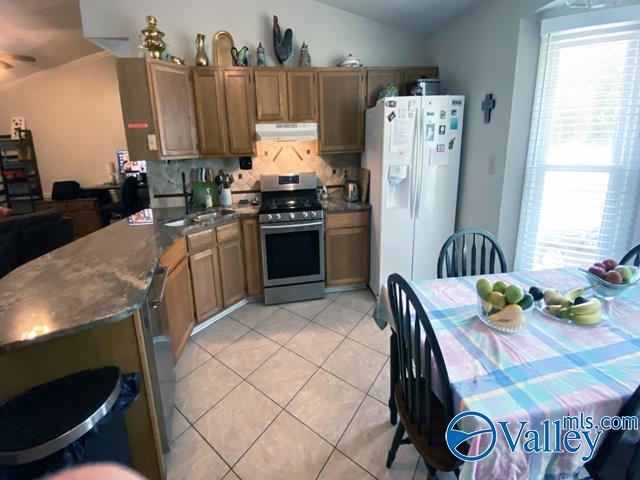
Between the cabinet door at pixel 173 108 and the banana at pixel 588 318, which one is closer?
the banana at pixel 588 318

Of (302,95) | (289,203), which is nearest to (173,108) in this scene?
(302,95)

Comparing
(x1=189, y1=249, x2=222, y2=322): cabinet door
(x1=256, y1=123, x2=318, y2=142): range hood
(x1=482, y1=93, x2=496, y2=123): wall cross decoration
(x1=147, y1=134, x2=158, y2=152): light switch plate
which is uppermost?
(x1=482, y1=93, x2=496, y2=123): wall cross decoration

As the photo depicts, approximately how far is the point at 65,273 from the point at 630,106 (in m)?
3.28

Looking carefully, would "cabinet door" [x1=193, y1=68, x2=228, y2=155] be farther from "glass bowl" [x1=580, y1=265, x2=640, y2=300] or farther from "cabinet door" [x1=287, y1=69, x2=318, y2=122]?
"glass bowl" [x1=580, y1=265, x2=640, y2=300]

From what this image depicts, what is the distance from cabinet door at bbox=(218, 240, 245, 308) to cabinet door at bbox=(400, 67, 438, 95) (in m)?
2.30

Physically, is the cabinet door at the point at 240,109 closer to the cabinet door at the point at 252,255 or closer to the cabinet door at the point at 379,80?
the cabinet door at the point at 252,255

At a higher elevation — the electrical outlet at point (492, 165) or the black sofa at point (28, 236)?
the electrical outlet at point (492, 165)

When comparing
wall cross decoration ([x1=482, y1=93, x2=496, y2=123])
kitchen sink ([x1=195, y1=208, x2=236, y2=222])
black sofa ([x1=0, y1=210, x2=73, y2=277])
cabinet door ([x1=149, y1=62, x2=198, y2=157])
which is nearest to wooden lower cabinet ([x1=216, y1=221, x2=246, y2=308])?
kitchen sink ([x1=195, y1=208, x2=236, y2=222])

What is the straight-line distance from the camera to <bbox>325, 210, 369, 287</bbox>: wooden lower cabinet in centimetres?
320

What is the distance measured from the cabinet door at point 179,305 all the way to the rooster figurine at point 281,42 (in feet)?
6.93

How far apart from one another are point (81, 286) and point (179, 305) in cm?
95

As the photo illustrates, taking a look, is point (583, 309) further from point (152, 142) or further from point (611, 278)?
point (152, 142)

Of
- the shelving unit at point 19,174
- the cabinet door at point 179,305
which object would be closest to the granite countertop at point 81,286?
the cabinet door at point 179,305

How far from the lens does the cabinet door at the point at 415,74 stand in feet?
10.6
